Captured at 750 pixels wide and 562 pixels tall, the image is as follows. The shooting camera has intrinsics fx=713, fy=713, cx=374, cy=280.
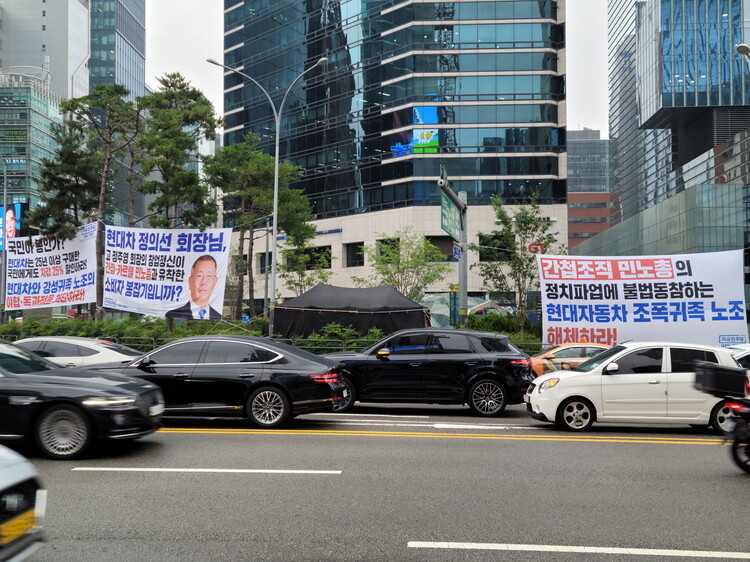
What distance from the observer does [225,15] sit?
77312 millimetres

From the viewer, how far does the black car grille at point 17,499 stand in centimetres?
382

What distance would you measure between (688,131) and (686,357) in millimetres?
96611

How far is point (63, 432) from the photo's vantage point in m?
8.42

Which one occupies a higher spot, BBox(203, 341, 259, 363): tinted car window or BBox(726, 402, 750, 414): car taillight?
BBox(203, 341, 259, 363): tinted car window

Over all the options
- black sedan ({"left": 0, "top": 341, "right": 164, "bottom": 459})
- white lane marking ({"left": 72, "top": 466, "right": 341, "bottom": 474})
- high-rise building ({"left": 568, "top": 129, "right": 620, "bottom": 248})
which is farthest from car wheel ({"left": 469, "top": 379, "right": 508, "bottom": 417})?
high-rise building ({"left": 568, "top": 129, "right": 620, "bottom": 248})

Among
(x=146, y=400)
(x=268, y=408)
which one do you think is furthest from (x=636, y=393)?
(x=146, y=400)

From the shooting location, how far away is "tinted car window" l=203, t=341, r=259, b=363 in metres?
11.5

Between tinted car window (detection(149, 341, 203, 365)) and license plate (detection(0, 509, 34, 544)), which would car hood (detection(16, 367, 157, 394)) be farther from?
license plate (detection(0, 509, 34, 544))

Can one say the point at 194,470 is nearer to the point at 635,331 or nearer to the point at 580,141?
the point at 635,331

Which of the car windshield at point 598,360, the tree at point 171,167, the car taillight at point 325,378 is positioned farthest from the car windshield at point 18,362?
the tree at point 171,167

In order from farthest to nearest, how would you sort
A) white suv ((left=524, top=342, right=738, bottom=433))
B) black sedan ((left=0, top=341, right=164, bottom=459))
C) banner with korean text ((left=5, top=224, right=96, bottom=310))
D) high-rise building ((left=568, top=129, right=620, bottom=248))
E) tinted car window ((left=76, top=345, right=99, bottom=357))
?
high-rise building ((left=568, top=129, right=620, bottom=248)) → banner with korean text ((left=5, top=224, right=96, bottom=310)) → tinted car window ((left=76, top=345, right=99, bottom=357)) → white suv ((left=524, top=342, right=738, bottom=433)) → black sedan ((left=0, top=341, right=164, bottom=459))

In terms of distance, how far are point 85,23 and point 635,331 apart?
132317 millimetres

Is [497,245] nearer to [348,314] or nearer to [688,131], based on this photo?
[348,314]

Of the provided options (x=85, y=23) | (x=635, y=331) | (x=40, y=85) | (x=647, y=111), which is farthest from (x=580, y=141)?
(x=635, y=331)
